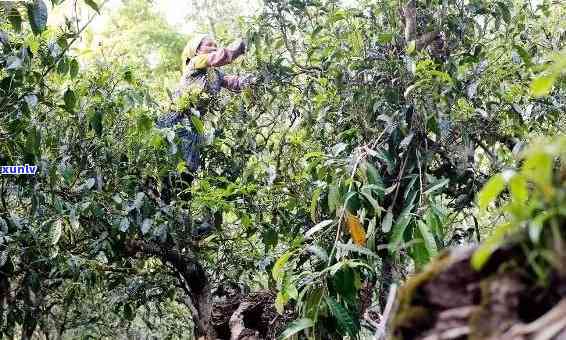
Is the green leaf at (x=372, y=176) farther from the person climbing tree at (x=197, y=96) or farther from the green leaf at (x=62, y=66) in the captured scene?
the person climbing tree at (x=197, y=96)

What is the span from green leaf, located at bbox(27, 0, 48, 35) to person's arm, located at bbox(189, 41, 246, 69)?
1636mm

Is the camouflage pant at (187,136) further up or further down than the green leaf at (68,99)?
further up

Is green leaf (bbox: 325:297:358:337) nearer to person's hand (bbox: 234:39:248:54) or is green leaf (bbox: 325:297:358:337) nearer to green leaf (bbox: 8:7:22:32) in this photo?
green leaf (bbox: 8:7:22:32)

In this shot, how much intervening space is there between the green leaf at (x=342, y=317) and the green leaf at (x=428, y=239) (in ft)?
0.91

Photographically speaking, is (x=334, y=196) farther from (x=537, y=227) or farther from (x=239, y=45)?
(x=239, y=45)

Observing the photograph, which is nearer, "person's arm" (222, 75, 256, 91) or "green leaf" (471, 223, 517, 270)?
"green leaf" (471, 223, 517, 270)

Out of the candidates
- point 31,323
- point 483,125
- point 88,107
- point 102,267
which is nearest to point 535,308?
point 483,125

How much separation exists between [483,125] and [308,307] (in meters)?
1.39

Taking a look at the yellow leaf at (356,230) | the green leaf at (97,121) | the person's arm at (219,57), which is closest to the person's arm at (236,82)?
the person's arm at (219,57)

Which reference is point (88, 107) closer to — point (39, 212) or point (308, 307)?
point (39, 212)

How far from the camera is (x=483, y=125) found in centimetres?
279

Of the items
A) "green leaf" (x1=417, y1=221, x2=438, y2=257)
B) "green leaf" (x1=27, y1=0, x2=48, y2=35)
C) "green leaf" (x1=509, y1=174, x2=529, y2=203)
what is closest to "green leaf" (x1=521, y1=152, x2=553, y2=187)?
"green leaf" (x1=509, y1=174, x2=529, y2=203)

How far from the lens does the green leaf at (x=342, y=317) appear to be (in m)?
1.70

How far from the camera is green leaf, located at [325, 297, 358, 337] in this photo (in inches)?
67.0
